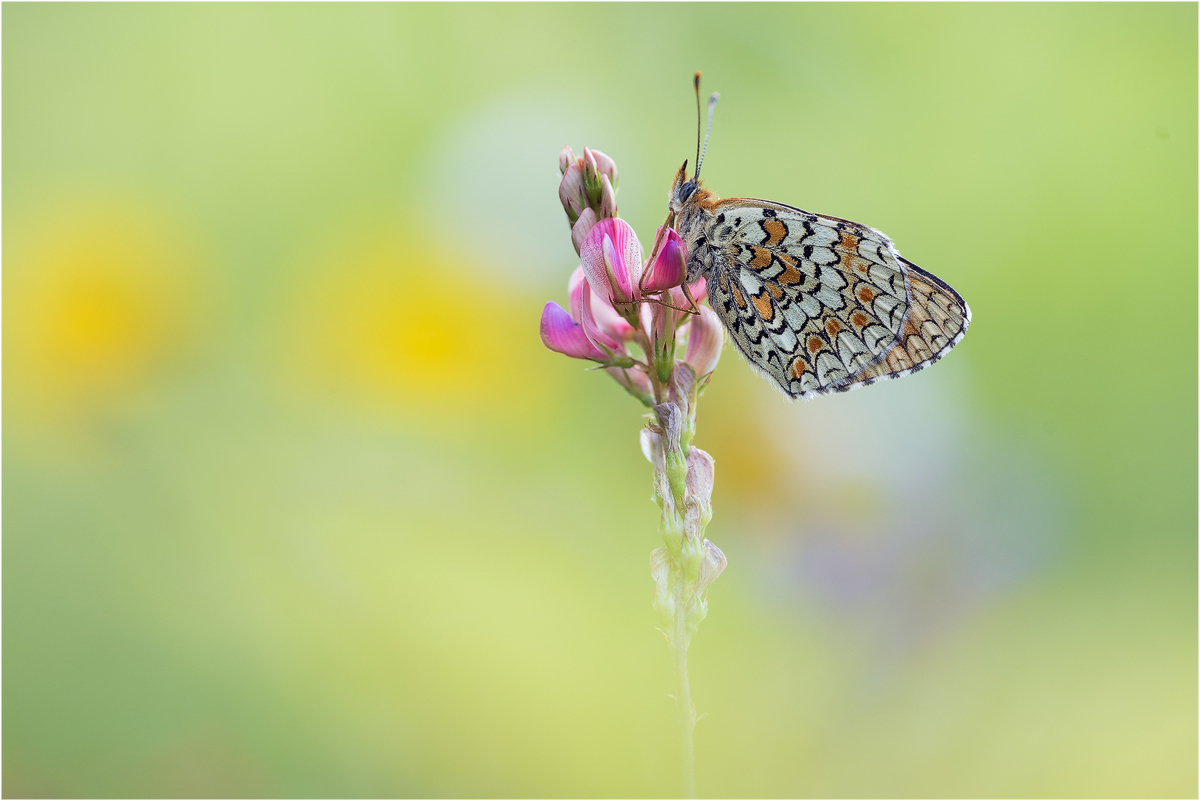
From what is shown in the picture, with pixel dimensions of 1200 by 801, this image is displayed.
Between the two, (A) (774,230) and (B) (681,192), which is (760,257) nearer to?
(A) (774,230)

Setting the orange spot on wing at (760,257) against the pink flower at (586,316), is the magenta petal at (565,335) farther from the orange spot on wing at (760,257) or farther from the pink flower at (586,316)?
the orange spot on wing at (760,257)

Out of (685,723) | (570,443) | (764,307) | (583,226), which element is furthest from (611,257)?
(570,443)

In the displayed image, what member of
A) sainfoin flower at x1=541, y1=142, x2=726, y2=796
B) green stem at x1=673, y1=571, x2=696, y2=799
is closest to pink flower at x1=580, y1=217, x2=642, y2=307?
sainfoin flower at x1=541, y1=142, x2=726, y2=796

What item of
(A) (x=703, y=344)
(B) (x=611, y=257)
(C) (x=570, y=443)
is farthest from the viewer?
(C) (x=570, y=443)

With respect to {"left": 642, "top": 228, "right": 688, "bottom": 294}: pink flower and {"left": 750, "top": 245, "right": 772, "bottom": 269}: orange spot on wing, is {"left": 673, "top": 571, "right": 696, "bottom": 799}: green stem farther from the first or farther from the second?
{"left": 750, "top": 245, "right": 772, "bottom": 269}: orange spot on wing

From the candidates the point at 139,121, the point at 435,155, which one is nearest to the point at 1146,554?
the point at 435,155
